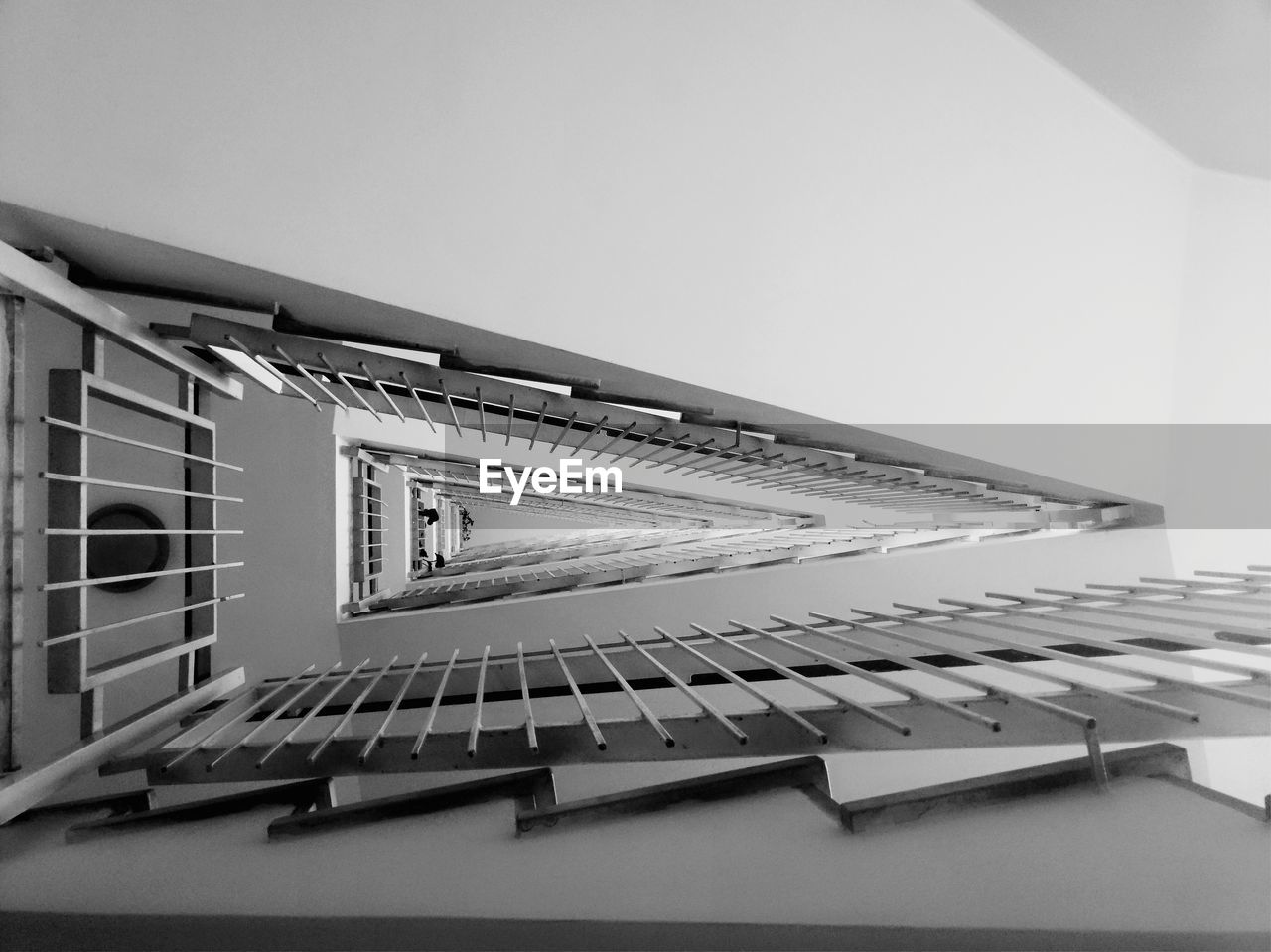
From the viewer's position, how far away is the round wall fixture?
3270mm

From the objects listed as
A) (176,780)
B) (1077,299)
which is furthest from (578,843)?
(1077,299)

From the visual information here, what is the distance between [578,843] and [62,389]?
1.31 meters

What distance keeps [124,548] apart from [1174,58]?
423 cm

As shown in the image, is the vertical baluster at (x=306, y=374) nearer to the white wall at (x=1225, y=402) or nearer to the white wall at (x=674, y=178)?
the white wall at (x=674, y=178)

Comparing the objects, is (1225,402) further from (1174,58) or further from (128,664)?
(128,664)

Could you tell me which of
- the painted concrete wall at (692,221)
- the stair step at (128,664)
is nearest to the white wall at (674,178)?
the painted concrete wall at (692,221)

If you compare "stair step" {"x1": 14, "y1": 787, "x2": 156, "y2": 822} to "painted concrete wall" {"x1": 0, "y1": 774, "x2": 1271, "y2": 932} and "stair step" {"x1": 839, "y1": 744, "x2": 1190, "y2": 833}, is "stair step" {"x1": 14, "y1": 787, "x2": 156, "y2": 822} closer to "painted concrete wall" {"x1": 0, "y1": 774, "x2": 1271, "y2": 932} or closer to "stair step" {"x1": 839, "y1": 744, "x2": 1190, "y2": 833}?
"painted concrete wall" {"x1": 0, "y1": 774, "x2": 1271, "y2": 932}

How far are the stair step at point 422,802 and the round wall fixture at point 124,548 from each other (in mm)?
2496

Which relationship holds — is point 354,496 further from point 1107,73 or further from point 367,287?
point 1107,73

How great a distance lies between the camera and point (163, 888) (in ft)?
3.49

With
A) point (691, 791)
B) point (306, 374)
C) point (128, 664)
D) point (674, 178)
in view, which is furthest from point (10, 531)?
point (674, 178)

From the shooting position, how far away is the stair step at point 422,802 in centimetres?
129

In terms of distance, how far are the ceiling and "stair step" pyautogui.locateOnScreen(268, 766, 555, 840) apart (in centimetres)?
242

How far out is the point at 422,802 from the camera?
4.41 feet
